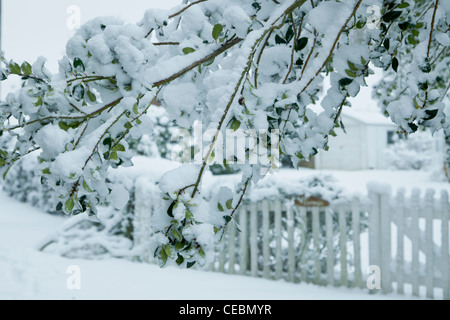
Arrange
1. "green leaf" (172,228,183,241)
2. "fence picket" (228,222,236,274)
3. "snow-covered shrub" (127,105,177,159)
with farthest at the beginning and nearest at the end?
"snow-covered shrub" (127,105,177,159) → "fence picket" (228,222,236,274) → "green leaf" (172,228,183,241)

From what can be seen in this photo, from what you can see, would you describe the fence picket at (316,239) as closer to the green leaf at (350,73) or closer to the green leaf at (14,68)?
the green leaf at (350,73)

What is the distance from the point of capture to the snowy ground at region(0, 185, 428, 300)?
3729 millimetres

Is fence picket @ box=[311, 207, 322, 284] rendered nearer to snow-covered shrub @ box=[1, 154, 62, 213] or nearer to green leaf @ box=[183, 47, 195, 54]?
green leaf @ box=[183, 47, 195, 54]

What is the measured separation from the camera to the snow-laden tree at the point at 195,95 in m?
1.17

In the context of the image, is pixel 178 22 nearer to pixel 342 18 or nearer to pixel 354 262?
pixel 342 18

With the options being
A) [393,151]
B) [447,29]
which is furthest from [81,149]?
[393,151]

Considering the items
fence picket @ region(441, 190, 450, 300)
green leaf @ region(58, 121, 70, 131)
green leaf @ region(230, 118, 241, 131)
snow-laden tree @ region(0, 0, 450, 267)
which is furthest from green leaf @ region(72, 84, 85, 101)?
fence picket @ region(441, 190, 450, 300)

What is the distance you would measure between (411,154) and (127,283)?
632 inches

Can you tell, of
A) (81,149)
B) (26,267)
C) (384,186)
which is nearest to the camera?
(81,149)

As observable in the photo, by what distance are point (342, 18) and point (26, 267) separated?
14.3 feet

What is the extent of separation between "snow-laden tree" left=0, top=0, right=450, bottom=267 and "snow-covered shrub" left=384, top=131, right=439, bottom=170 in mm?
17018

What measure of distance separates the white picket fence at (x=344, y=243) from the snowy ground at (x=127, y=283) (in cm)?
18

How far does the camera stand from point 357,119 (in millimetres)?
20500
